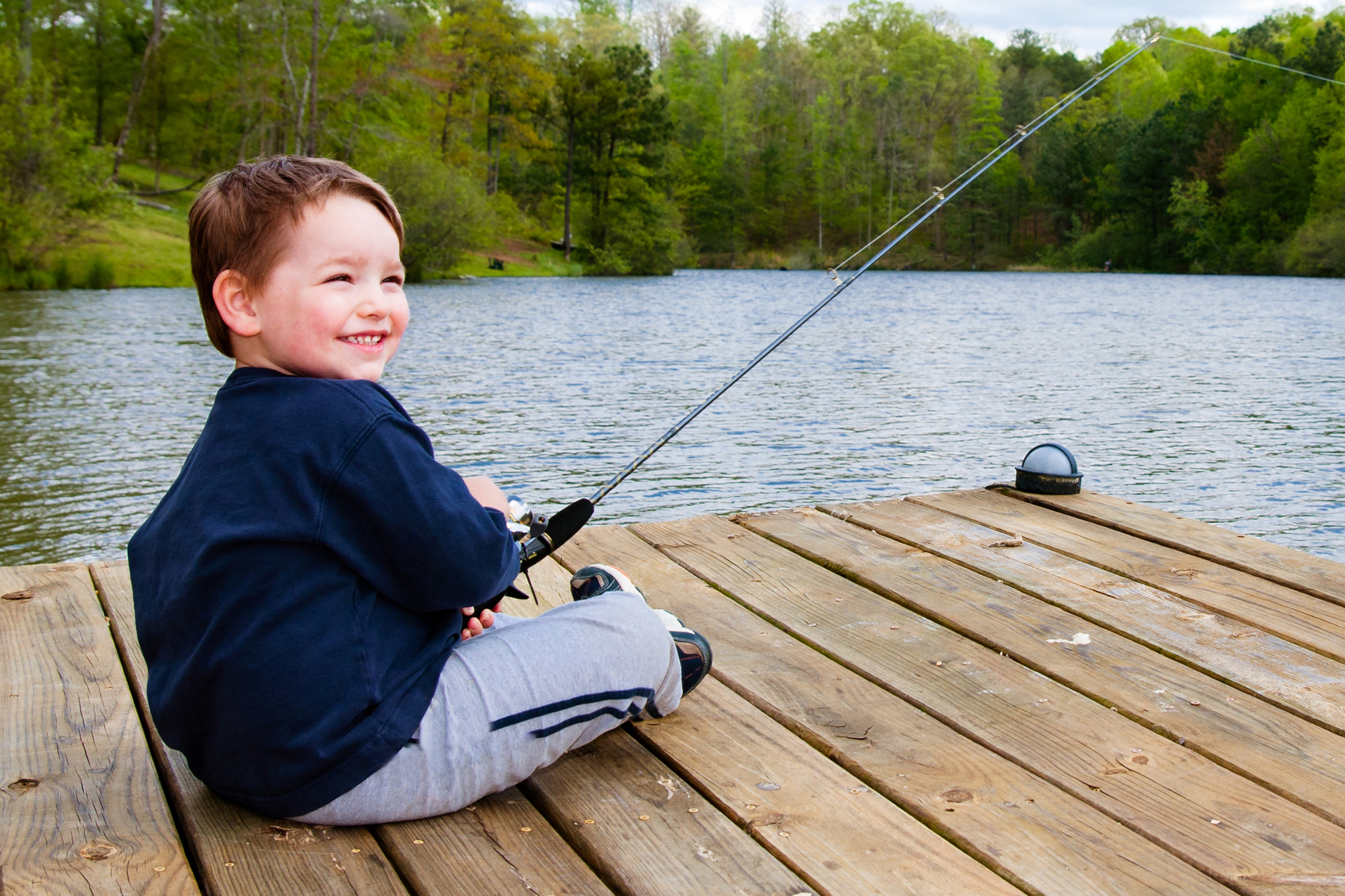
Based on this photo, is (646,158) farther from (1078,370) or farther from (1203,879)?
(1203,879)

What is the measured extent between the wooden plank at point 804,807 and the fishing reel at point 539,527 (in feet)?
1.29

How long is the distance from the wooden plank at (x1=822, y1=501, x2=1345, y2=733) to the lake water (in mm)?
3909

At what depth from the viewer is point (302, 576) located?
1.55 meters

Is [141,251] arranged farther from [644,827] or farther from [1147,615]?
[644,827]

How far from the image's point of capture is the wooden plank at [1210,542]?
303 cm

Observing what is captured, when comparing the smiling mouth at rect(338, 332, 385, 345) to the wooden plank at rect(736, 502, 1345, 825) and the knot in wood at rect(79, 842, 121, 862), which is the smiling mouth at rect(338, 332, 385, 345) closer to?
the knot in wood at rect(79, 842, 121, 862)

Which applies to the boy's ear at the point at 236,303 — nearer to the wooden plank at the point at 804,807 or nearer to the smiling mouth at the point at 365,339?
the smiling mouth at the point at 365,339

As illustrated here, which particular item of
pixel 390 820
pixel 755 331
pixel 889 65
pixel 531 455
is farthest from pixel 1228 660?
pixel 889 65

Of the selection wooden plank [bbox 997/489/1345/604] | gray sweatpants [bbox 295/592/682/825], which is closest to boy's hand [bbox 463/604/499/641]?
gray sweatpants [bbox 295/592/682/825]

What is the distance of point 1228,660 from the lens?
96.7 inches

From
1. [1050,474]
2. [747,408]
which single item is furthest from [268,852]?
[747,408]

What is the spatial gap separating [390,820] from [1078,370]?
48.1 ft

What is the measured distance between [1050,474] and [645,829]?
8.77ft

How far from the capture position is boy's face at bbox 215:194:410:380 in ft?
5.33
